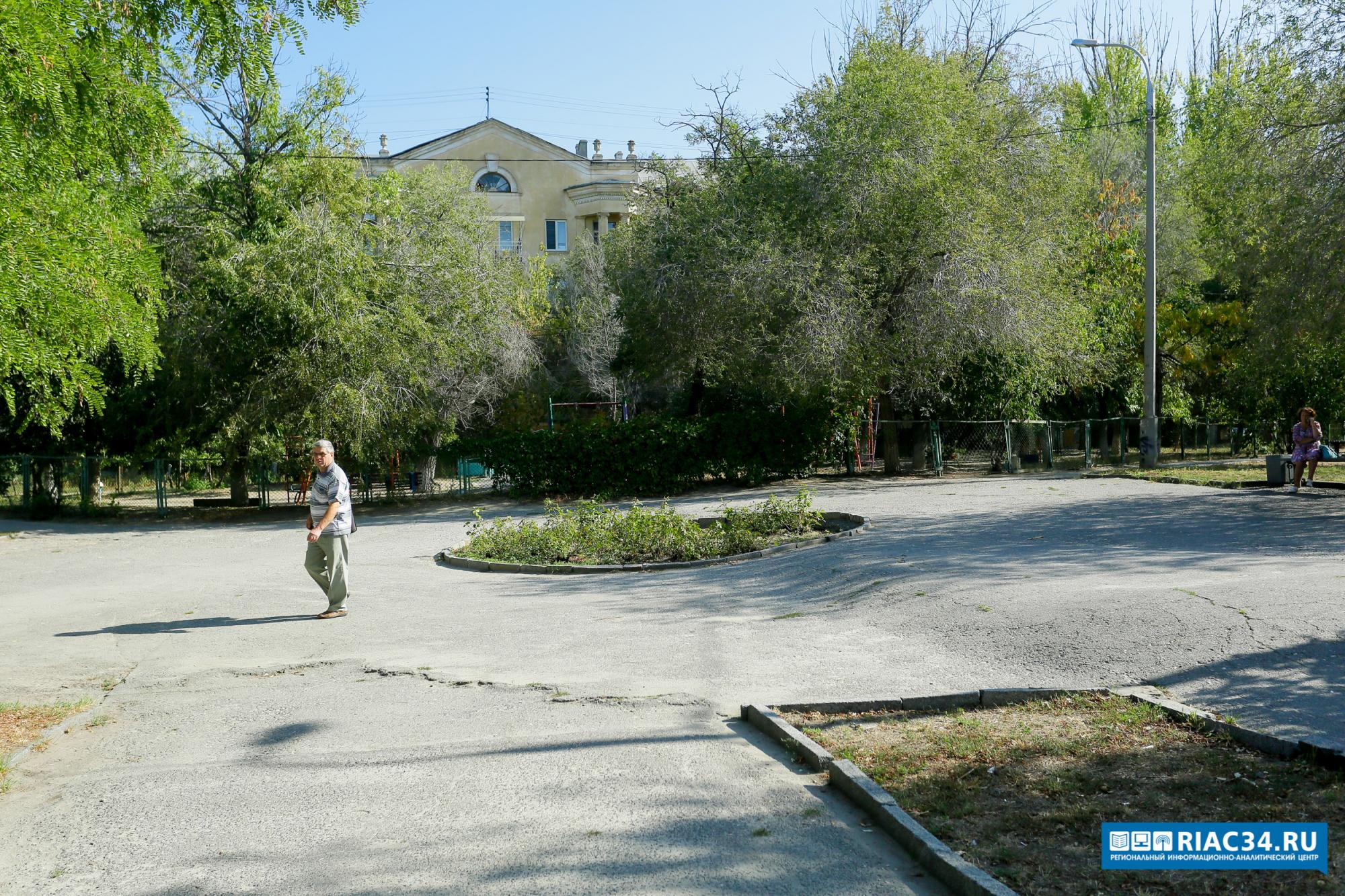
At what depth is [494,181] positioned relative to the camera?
58.3m

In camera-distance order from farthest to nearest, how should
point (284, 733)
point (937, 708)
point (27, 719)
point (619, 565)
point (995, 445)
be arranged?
point (995, 445) < point (619, 565) < point (27, 719) < point (284, 733) < point (937, 708)

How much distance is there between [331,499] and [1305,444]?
18508mm

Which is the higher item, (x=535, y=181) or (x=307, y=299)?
(x=535, y=181)

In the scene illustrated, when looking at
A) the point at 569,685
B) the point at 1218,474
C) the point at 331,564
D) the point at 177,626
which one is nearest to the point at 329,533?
the point at 331,564

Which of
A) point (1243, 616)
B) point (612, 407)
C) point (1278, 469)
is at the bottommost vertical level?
point (1243, 616)

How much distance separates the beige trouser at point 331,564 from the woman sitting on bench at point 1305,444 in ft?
58.6

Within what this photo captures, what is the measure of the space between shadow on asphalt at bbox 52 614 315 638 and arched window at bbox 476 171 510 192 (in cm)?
4922

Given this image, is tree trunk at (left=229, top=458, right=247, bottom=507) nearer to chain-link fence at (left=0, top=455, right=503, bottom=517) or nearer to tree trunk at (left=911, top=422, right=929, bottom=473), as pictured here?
chain-link fence at (left=0, top=455, right=503, bottom=517)

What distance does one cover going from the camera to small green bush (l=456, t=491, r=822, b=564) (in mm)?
15195

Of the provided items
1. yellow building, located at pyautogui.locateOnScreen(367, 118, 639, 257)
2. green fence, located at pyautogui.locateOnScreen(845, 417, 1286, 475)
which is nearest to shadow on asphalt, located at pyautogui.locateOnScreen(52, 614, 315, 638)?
green fence, located at pyautogui.locateOnScreen(845, 417, 1286, 475)

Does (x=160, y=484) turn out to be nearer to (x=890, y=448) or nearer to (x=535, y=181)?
(x=890, y=448)

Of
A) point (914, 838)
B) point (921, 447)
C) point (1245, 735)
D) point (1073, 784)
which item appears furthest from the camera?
point (921, 447)

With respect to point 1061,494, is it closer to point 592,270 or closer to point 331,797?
point 331,797

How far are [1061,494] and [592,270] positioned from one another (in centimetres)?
2891
